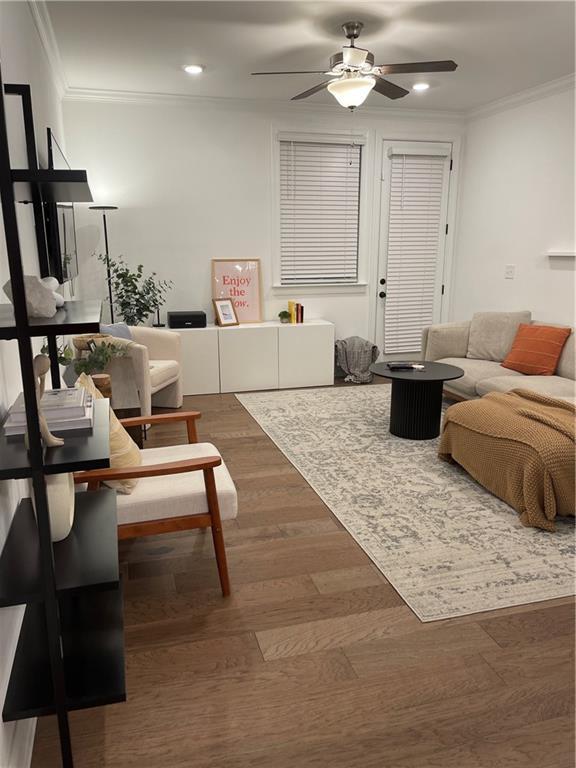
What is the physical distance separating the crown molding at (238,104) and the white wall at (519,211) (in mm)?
613

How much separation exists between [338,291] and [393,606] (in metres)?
4.26

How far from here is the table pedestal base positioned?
161 inches

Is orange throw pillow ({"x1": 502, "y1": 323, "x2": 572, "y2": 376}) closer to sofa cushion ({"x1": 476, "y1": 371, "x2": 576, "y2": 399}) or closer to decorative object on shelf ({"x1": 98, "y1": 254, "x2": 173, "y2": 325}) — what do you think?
sofa cushion ({"x1": 476, "y1": 371, "x2": 576, "y2": 399})

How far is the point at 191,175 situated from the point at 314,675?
15.7 feet

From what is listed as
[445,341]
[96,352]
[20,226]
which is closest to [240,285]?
[445,341]

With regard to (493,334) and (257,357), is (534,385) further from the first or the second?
(257,357)

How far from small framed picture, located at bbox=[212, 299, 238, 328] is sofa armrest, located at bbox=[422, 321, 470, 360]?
1.86 metres

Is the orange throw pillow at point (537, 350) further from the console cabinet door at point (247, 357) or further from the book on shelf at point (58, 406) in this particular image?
the book on shelf at point (58, 406)

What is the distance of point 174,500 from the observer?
7.45 ft

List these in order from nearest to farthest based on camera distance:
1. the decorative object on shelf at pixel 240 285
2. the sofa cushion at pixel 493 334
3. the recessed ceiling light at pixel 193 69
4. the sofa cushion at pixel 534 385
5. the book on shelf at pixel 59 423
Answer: the book on shelf at pixel 59 423 → the sofa cushion at pixel 534 385 → the recessed ceiling light at pixel 193 69 → the sofa cushion at pixel 493 334 → the decorative object on shelf at pixel 240 285

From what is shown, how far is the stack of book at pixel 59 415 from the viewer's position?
4.92 feet

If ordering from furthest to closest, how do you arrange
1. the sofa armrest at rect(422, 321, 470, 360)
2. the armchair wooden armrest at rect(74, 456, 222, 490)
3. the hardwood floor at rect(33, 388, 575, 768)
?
the sofa armrest at rect(422, 321, 470, 360)
the armchair wooden armrest at rect(74, 456, 222, 490)
the hardwood floor at rect(33, 388, 575, 768)

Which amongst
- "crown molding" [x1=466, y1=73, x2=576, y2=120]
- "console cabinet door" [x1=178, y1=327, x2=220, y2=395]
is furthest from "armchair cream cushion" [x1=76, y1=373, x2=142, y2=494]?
"crown molding" [x1=466, y1=73, x2=576, y2=120]

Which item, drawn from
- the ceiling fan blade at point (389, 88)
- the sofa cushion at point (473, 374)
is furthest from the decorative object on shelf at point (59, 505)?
the sofa cushion at point (473, 374)
